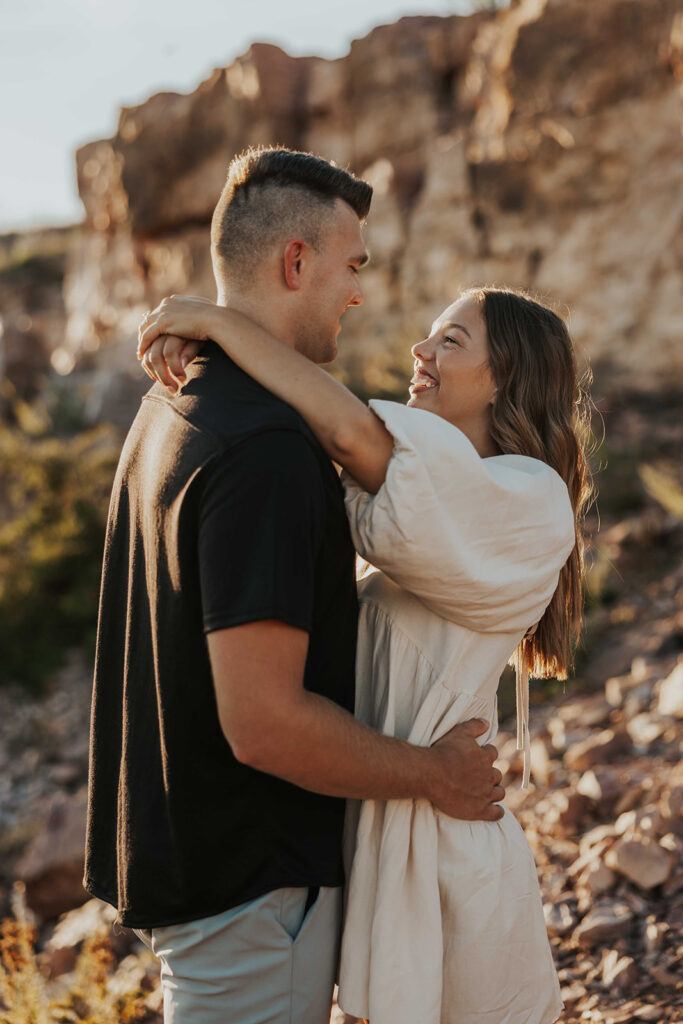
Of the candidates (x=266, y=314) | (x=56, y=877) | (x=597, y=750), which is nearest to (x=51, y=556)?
(x=56, y=877)

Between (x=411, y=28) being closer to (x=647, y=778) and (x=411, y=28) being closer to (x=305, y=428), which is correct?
(x=647, y=778)

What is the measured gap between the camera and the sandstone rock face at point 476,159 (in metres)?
9.99

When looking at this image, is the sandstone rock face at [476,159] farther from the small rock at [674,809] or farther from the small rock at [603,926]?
the small rock at [603,926]

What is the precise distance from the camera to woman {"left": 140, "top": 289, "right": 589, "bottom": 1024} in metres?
1.80

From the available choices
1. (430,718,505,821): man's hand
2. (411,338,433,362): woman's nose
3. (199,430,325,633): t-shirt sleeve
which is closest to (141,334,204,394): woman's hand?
(199,430,325,633): t-shirt sleeve

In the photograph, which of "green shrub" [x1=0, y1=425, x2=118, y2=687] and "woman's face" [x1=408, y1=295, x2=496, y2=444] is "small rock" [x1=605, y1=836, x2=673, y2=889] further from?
"green shrub" [x1=0, y1=425, x2=118, y2=687]

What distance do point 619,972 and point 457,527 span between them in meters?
2.03

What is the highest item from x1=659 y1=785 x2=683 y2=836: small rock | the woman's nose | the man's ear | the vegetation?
the man's ear

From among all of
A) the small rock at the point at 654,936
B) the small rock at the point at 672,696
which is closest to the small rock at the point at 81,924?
the small rock at the point at 654,936

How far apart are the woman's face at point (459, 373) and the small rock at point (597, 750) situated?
300cm

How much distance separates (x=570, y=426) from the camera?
2312 mm

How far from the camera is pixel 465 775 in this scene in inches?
75.2

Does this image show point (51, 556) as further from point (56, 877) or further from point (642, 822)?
point (642, 822)

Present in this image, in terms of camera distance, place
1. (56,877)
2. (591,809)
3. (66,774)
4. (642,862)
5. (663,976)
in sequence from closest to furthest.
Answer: (663,976) → (642,862) → (591,809) → (56,877) → (66,774)
